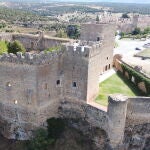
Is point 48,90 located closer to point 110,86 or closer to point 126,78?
point 110,86

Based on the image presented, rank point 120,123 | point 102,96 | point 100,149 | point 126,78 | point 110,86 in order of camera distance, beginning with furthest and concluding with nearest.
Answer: point 126,78 → point 110,86 → point 102,96 → point 100,149 → point 120,123

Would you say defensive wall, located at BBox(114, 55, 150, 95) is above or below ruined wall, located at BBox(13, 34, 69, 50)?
below

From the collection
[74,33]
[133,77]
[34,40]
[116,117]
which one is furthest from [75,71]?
[74,33]

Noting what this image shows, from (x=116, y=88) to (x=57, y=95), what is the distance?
250 inches

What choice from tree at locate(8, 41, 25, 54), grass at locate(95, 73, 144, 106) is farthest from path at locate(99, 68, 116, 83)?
tree at locate(8, 41, 25, 54)

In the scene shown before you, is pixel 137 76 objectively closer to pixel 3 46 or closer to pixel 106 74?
pixel 106 74

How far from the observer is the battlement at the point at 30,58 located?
1066 inches

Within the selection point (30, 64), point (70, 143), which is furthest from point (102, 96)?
point (30, 64)

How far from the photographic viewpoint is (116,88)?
32938 mm

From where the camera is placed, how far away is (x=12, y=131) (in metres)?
29.9

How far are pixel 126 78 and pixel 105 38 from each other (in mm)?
4589

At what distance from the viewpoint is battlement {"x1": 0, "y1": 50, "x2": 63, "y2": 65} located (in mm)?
27078

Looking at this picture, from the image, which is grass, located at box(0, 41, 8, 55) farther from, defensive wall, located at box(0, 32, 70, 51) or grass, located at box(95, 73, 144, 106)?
grass, located at box(95, 73, 144, 106)

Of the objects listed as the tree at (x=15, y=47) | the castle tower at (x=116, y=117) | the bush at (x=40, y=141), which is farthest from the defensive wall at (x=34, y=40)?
the castle tower at (x=116, y=117)
